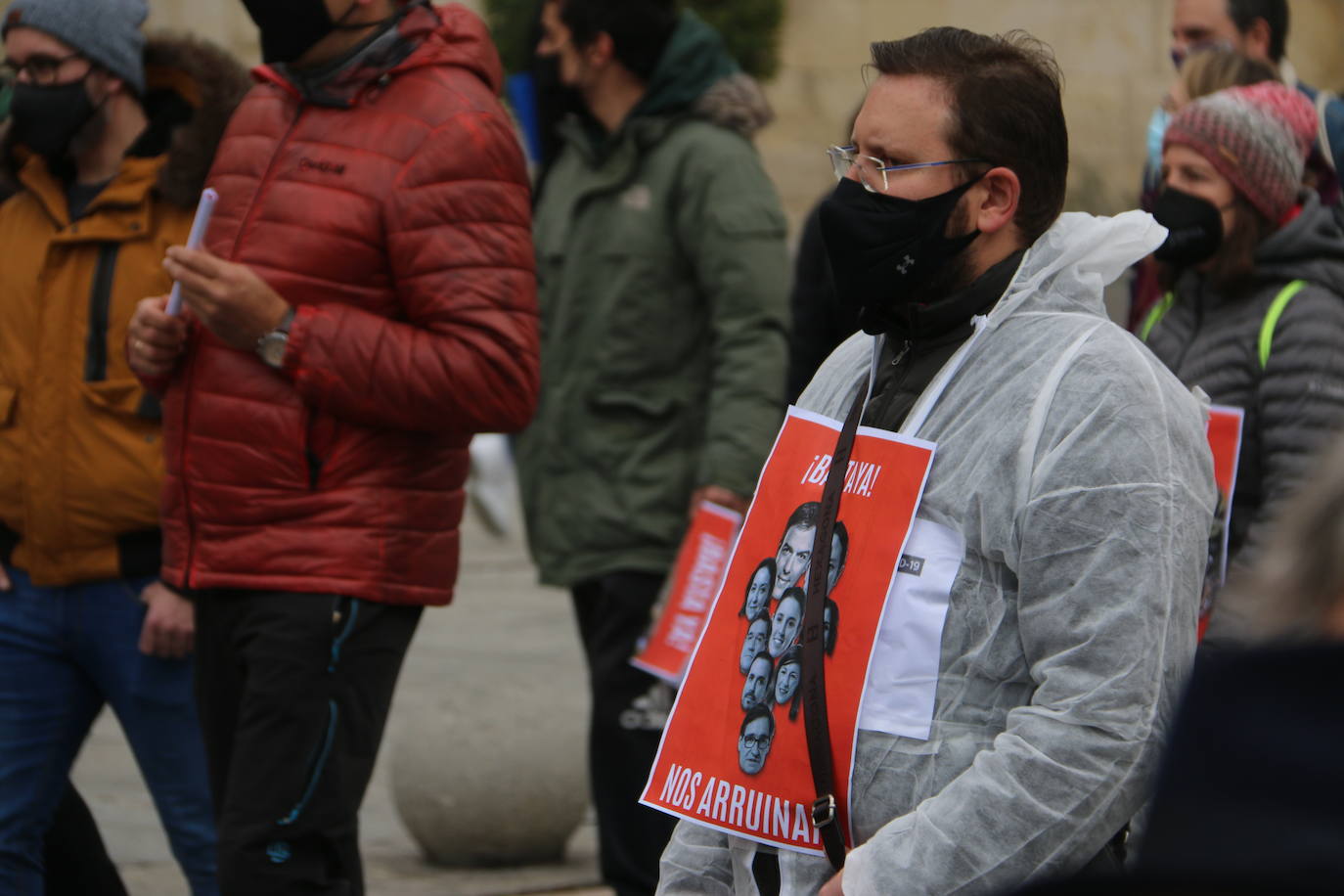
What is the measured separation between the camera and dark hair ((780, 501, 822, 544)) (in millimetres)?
2340

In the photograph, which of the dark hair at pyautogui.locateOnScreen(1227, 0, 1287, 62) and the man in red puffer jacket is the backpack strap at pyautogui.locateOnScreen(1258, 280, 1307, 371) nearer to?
the man in red puffer jacket

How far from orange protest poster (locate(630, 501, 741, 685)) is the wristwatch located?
1.18 metres

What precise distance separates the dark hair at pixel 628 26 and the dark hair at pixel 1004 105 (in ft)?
7.69

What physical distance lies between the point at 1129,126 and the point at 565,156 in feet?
42.9

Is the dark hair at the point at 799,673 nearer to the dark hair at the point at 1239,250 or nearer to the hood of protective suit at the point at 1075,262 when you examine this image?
the hood of protective suit at the point at 1075,262

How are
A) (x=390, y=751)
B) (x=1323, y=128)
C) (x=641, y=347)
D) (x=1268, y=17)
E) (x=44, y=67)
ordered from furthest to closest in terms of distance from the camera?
(x=390, y=751), (x=1268, y=17), (x=641, y=347), (x=1323, y=128), (x=44, y=67)

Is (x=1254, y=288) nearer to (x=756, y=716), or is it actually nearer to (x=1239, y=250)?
(x=1239, y=250)

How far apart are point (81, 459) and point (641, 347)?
4.56 feet

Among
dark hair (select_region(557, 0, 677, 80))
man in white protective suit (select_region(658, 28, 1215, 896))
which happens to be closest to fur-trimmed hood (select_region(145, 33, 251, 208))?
dark hair (select_region(557, 0, 677, 80))

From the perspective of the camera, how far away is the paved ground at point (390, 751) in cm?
515

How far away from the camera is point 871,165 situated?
2365mm

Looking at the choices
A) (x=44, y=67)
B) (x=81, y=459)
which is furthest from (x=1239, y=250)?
(x=44, y=67)

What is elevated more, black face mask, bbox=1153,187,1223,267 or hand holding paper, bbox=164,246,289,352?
Answer: black face mask, bbox=1153,187,1223,267

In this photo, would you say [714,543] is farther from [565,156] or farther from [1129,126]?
[1129,126]
